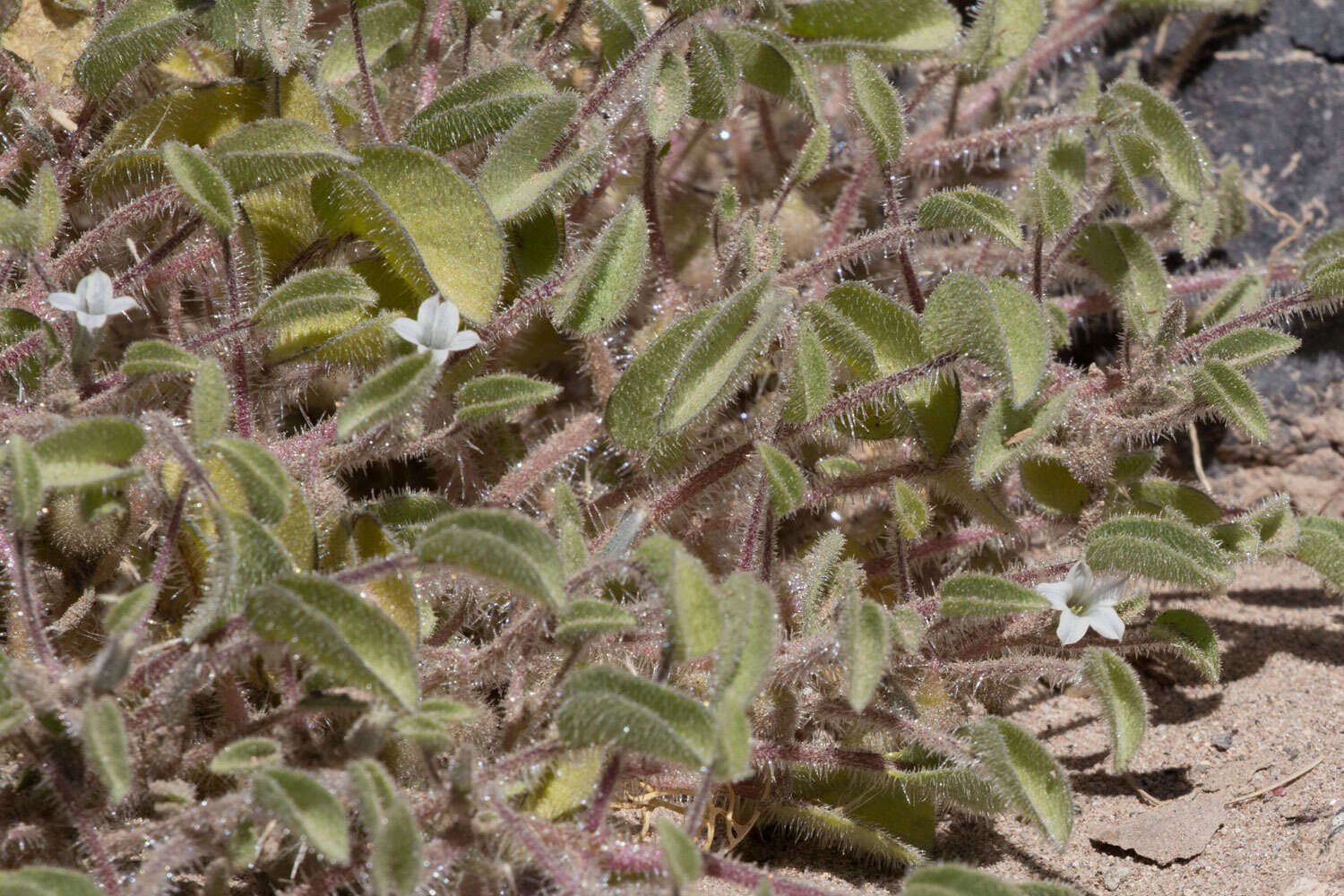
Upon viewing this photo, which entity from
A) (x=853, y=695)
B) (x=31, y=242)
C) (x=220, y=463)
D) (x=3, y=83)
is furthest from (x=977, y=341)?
(x=3, y=83)

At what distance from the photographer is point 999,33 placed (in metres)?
3.19

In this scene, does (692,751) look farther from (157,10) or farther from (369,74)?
(157,10)

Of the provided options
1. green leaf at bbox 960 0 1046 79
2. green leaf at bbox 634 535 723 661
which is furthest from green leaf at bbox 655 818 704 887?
green leaf at bbox 960 0 1046 79

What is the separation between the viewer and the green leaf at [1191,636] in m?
2.38

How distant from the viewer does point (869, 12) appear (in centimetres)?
307

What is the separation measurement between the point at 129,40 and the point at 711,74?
1.24 m

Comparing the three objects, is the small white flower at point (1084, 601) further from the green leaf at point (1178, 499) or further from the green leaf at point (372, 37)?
the green leaf at point (372, 37)

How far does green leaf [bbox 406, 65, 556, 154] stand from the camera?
2502 mm

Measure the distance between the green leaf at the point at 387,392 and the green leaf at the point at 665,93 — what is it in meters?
0.86

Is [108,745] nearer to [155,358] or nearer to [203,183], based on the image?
[155,358]

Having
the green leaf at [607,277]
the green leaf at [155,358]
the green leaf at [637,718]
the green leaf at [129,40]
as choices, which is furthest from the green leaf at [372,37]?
the green leaf at [637,718]

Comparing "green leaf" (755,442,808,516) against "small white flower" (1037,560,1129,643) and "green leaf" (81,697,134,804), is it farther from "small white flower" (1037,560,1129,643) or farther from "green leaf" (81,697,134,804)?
"green leaf" (81,697,134,804)

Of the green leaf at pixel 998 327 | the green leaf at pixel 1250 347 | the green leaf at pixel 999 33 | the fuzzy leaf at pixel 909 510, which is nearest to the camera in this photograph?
the green leaf at pixel 998 327

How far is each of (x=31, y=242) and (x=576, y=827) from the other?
140 cm
